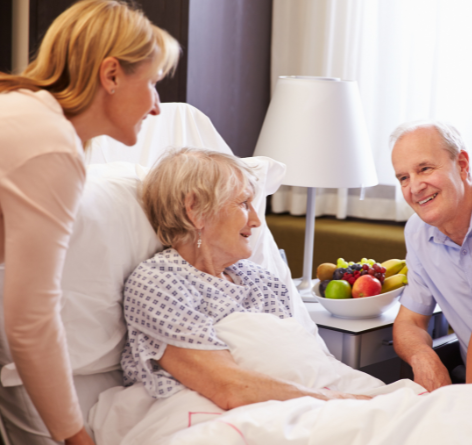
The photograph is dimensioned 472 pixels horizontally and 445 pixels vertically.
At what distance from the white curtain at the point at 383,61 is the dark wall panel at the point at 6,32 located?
53.8 inches

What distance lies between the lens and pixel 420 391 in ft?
4.79

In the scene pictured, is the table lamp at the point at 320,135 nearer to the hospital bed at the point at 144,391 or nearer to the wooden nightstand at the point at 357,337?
the wooden nightstand at the point at 357,337

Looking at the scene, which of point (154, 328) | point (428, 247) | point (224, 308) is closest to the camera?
point (154, 328)

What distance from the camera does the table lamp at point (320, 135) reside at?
209 cm

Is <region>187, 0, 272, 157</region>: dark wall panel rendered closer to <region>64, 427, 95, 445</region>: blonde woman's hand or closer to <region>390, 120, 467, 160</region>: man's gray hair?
<region>390, 120, 467, 160</region>: man's gray hair

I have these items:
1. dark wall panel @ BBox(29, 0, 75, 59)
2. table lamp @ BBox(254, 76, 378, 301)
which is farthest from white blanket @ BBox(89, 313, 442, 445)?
dark wall panel @ BBox(29, 0, 75, 59)

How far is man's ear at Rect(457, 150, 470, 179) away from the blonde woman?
1005mm

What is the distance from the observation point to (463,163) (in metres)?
1.73

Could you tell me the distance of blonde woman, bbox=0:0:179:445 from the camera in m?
0.86

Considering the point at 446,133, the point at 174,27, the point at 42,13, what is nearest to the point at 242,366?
the point at 446,133

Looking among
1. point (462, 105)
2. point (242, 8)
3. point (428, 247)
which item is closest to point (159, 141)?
point (428, 247)

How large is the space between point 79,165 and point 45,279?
0.18 meters

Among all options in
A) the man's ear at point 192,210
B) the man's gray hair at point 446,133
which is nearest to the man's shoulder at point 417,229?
the man's gray hair at point 446,133

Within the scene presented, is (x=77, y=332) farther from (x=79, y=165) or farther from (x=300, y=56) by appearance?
(x=300, y=56)
